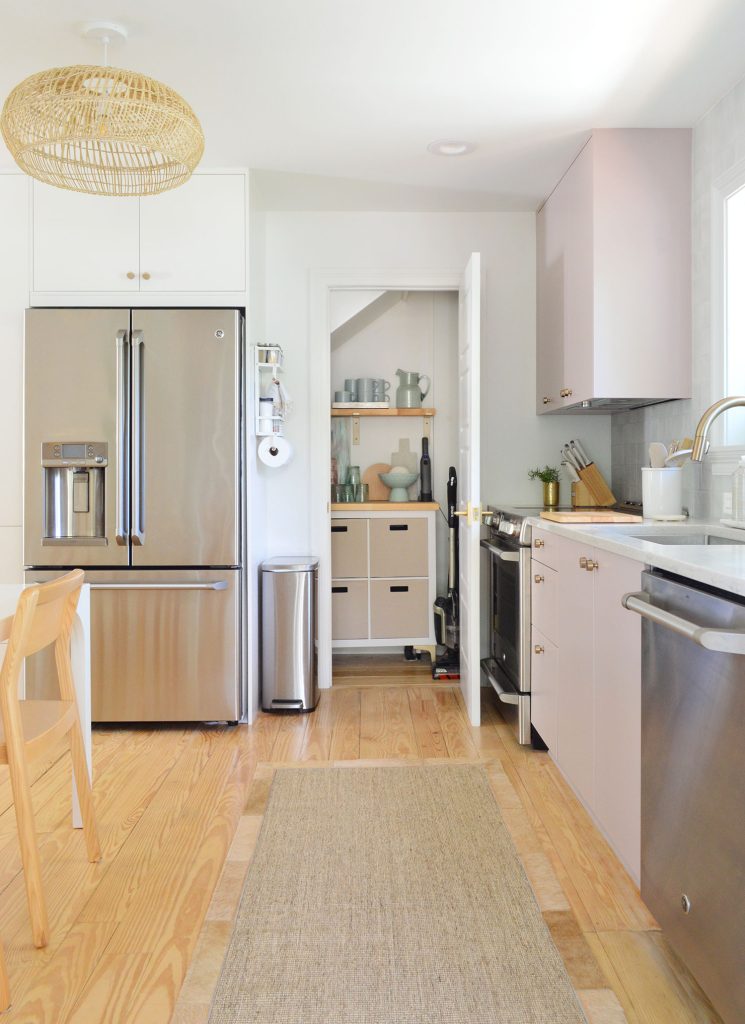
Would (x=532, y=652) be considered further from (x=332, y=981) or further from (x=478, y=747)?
(x=332, y=981)

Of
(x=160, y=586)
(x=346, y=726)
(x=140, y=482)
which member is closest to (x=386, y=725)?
(x=346, y=726)

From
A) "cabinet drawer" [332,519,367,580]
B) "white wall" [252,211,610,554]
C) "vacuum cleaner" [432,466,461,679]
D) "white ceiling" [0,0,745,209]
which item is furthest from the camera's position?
"cabinet drawer" [332,519,367,580]

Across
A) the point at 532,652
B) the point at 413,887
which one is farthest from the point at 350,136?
the point at 413,887

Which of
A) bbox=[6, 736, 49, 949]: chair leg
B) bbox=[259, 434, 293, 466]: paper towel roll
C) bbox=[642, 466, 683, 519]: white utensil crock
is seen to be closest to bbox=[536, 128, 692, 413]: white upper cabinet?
bbox=[642, 466, 683, 519]: white utensil crock

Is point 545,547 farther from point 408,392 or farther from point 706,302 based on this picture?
point 408,392

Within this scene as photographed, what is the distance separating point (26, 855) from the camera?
1767 millimetres

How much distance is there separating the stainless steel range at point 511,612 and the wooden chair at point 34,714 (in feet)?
5.65

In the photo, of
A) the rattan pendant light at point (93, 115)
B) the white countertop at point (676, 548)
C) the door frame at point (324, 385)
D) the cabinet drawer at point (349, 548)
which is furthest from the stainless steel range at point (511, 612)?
the rattan pendant light at point (93, 115)

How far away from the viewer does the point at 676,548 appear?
1.87 metres

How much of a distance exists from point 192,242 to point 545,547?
6.63ft

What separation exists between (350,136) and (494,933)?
113 inches

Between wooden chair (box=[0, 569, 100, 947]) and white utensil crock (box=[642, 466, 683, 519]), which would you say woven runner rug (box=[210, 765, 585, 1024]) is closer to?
wooden chair (box=[0, 569, 100, 947])

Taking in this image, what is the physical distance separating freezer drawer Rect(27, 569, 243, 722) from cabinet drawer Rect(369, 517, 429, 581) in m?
1.35

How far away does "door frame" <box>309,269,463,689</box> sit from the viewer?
4.06m
